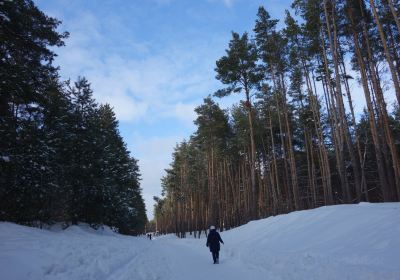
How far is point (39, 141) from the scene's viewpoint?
18.6m

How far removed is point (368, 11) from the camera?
21.9 metres

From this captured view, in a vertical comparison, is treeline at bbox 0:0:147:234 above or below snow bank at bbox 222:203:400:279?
above

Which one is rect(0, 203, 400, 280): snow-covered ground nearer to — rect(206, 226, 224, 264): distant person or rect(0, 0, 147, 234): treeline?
rect(206, 226, 224, 264): distant person

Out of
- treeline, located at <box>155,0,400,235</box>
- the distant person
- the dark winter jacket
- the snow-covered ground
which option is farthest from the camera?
treeline, located at <box>155,0,400,235</box>

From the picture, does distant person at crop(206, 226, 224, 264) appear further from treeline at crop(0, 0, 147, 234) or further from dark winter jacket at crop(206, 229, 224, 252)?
treeline at crop(0, 0, 147, 234)

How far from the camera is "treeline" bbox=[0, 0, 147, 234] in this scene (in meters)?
15.1

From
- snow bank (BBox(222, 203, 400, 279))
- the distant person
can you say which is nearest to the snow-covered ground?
snow bank (BBox(222, 203, 400, 279))

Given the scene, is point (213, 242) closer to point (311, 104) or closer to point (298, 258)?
point (298, 258)

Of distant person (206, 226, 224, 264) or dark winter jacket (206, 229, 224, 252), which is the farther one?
dark winter jacket (206, 229, 224, 252)

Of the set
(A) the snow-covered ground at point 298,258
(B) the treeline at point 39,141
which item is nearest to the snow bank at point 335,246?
Answer: (A) the snow-covered ground at point 298,258

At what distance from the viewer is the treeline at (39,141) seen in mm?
15102

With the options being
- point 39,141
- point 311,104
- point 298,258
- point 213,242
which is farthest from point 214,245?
point 311,104

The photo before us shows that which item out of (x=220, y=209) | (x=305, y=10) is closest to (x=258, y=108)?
(x=220, y=209)

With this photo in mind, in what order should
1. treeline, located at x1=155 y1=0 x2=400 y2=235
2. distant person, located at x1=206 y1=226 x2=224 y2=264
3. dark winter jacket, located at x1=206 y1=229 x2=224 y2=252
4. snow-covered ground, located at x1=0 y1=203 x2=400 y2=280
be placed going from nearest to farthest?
snow-covered ground, located at x1=0 y1=203 x2=400 y2=280
distant person, located at x1=206 y1=226 x2=224 y2=264
dark winter jacket, located at x1=206 y1=229 x2=224 y2=252
treeline, located at x1=155 y1=0 x2=400 y2=235
